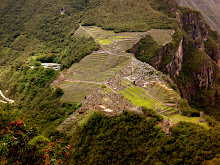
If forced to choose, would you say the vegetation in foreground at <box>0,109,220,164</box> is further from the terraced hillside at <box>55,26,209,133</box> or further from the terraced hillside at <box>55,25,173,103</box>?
the terraced hillside at <box>55,25,173,103</box>

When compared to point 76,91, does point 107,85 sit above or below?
above

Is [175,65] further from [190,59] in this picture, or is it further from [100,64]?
[100,64]

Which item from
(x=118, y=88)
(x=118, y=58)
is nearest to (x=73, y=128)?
(x=118, y=88)

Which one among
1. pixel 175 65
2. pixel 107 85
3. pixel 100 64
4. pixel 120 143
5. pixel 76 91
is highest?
pixel 120 143

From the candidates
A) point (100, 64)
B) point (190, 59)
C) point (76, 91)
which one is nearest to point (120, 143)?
point (76, 91)

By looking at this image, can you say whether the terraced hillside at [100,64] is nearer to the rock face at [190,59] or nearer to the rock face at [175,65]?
the rock face at [190,59]

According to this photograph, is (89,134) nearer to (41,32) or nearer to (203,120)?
(203,120)
